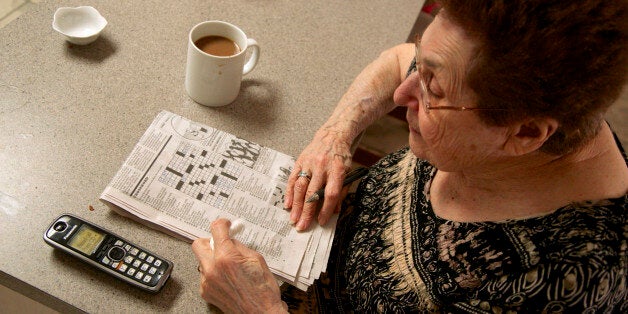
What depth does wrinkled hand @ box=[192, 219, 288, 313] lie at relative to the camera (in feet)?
→ 2.69

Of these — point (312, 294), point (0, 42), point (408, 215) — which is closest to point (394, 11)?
point (408, 215)

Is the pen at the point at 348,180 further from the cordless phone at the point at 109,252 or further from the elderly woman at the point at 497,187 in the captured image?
the cordless phone at the point at 109,252

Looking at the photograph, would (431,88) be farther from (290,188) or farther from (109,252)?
(109,252)

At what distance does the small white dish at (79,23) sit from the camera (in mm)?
1101

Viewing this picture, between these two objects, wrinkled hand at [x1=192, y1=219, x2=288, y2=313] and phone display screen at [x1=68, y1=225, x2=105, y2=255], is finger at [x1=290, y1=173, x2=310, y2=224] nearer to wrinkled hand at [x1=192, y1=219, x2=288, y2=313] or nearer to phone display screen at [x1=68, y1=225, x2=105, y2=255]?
wrinkled hand at [x1=192, y1=219, x2=288, y2=313]

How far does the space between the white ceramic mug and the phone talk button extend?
1.32 feet

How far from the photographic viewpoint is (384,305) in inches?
35.9

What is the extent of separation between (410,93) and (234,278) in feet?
1.48

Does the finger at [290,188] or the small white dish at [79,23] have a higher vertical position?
the small white dish at [79,23]

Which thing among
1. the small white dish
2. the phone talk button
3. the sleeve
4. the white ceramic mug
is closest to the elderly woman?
the sleeve

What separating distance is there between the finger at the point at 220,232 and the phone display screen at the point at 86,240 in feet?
0.62

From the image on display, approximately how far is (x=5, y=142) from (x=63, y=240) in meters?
0.28

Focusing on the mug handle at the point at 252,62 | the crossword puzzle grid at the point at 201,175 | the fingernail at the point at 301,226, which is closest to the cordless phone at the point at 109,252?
the crossword puzzle grid at the point at 201,175

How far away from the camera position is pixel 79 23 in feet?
3.75
